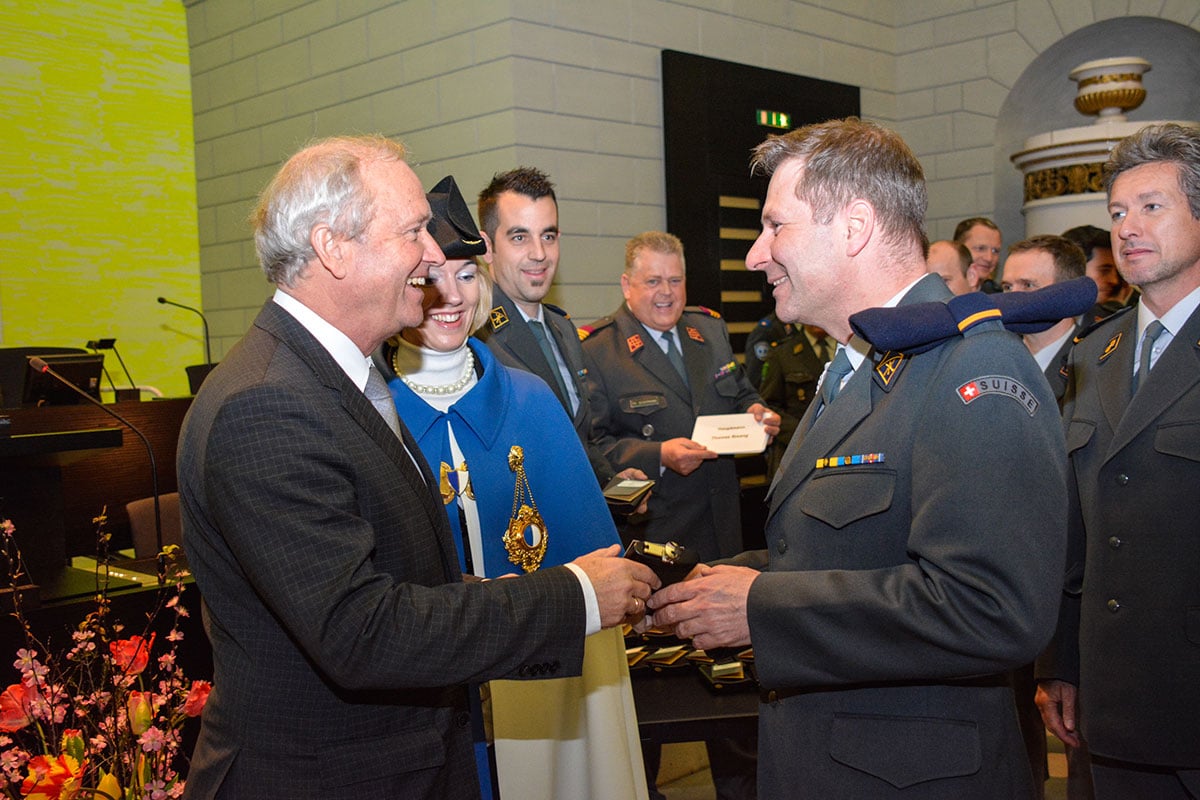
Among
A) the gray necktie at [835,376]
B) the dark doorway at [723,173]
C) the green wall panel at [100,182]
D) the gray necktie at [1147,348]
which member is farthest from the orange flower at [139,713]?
the green wall panel at [100,182]

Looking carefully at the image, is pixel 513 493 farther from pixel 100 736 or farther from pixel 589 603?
pixel 100 736

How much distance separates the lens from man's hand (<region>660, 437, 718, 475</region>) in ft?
11.7

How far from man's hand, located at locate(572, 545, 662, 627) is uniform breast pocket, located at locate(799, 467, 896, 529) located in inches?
11.3

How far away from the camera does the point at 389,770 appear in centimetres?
137

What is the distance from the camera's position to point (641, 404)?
3852 mm

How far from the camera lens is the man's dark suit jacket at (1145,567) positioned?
1.91 meters

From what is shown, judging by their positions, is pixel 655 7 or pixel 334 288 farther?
pixel 655 7

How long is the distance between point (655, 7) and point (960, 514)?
15.3ft

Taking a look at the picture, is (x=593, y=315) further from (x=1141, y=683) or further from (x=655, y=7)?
(x=1141, y=683)

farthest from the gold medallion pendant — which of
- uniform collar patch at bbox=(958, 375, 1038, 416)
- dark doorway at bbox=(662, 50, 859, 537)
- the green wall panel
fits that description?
the green wall panel

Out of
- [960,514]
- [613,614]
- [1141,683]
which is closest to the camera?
[960,514]

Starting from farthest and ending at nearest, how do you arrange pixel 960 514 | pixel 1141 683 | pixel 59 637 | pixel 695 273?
pixel 695 273
pixel 59 637
pixel 1141 683
pixel 960 514

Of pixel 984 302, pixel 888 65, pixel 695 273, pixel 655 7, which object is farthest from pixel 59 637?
pixel 888 65

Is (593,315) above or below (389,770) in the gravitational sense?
above
